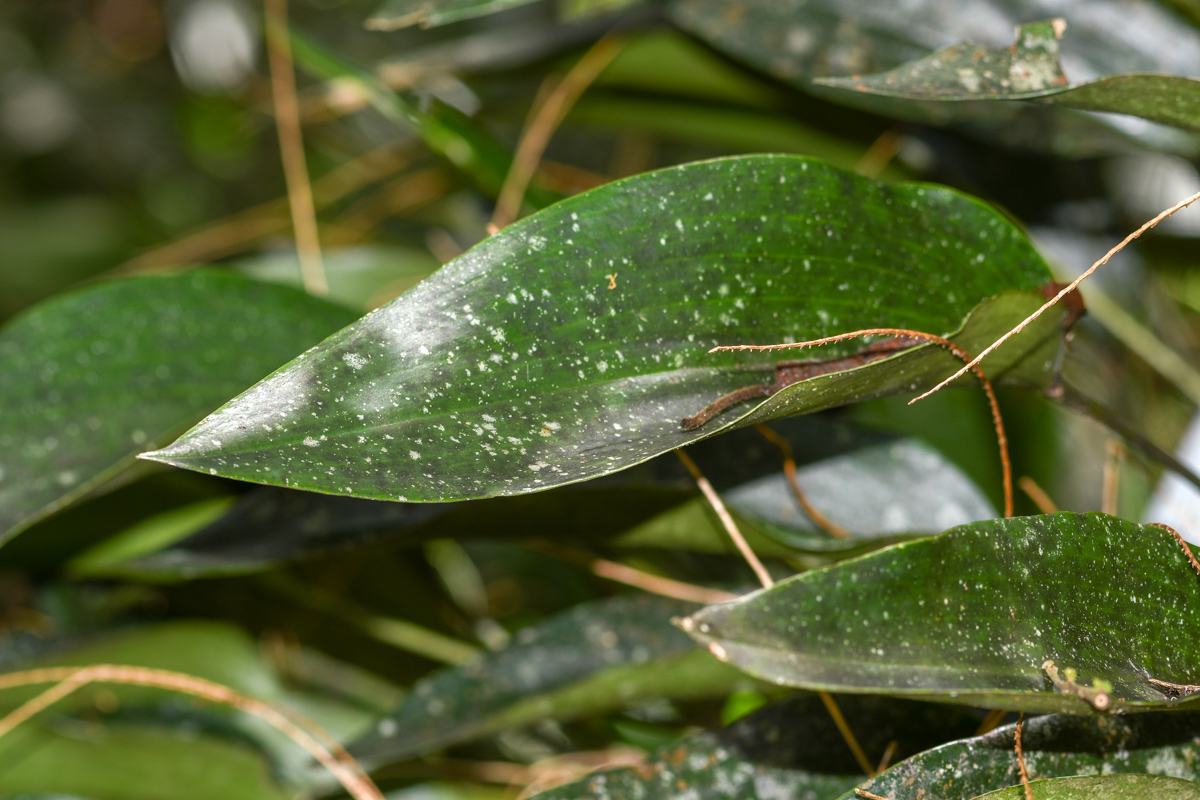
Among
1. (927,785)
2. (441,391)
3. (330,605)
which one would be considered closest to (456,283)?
(441,391)

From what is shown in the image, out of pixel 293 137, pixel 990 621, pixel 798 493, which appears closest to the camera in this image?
pixel 990 621

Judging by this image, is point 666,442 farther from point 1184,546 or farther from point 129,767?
point 129,767

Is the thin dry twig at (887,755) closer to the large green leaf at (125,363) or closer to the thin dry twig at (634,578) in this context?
the thin dry twig at (634,578)

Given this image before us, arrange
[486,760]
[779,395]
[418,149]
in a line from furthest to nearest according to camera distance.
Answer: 1. [418,149]
2. [486,760]
3. [779,395]

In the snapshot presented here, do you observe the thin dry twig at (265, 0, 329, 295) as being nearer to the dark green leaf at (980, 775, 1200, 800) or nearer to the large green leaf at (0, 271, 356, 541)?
the large green leaf at (0, 271, 356, 541)

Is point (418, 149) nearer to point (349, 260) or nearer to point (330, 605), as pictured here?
point (349, 260)

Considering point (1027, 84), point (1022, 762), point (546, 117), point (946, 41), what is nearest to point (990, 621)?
point (1022, 762)

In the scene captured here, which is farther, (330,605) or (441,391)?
(330,605)
